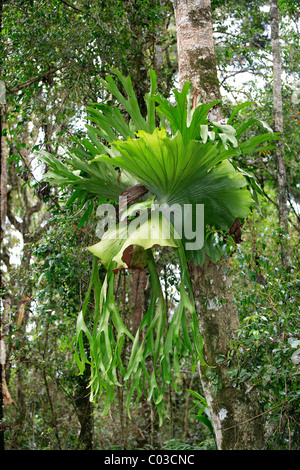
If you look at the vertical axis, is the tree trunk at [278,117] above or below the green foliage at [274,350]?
above

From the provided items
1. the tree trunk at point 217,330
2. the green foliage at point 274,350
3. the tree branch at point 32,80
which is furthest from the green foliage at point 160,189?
the tree branch at point 32,80

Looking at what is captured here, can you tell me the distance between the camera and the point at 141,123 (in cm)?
216

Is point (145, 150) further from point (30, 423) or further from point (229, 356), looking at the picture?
point (30, 423)

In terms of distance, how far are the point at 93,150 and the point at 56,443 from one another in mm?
3589

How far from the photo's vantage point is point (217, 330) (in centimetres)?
209

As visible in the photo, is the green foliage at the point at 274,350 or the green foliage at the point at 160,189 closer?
the green foliage at the point at 160,189

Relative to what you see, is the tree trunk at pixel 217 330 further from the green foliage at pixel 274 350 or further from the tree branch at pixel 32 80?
the tree branch at pixel 32 80

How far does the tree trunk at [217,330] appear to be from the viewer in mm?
1983

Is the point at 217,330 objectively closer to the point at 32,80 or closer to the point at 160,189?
the point at 160,189

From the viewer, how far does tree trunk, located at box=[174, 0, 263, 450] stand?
1983mm

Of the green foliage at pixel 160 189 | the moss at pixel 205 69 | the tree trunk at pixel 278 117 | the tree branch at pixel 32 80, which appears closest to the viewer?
the green foliage at pixel 160 189

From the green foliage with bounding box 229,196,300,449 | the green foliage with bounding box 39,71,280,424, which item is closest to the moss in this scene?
the green foliage with bounding box 39,71,280,424

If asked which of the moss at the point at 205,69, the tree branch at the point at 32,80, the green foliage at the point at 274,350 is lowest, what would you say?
the green foliage at the point at 274,350
